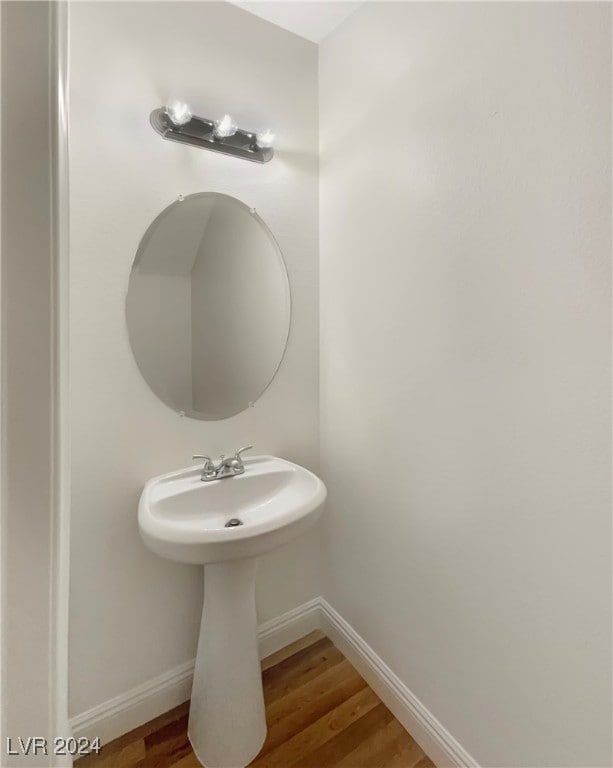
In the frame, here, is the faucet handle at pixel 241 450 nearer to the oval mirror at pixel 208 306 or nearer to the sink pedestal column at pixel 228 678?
the oval mirror at pixel 208 306

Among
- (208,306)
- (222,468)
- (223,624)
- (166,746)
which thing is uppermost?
(208,306)

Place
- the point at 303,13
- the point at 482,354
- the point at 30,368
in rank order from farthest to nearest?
the point at 303,13 < the point at 482,354 < the point at 30,368

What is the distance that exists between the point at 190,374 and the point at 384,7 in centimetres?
135

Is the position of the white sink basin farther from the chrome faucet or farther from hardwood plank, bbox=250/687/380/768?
hardwood plank, bbox=250/687/380/768

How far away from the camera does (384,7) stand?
1271 mm

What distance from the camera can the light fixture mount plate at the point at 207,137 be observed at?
1245 mm

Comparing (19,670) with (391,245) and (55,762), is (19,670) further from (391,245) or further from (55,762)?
(391,245)

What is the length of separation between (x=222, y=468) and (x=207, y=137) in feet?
3.62

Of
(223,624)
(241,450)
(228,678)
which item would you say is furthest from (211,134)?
(228,678)

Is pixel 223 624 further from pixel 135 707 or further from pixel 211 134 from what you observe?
pixel 211 134

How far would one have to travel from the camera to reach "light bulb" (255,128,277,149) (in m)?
1.37

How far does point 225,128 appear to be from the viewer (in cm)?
127

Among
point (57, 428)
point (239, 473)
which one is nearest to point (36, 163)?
point (57, 428)

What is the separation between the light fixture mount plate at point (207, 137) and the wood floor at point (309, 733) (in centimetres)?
193
